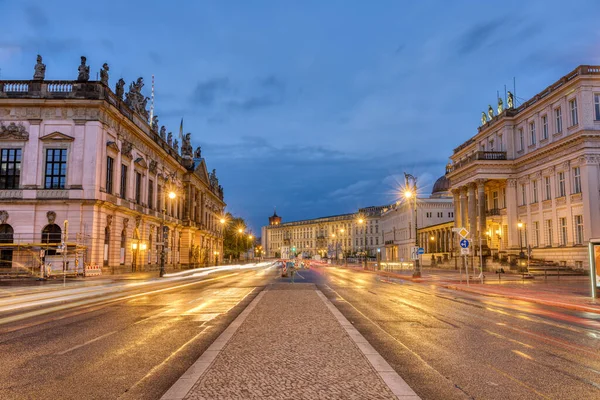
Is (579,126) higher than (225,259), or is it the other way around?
(579,126)

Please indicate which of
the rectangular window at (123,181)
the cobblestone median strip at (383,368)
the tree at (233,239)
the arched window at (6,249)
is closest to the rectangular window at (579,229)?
the cobblestone median strip at (383,368)

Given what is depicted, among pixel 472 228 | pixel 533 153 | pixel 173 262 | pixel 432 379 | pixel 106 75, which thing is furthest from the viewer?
pixel 173 262

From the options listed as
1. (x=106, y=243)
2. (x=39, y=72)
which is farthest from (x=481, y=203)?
(x=39, y=72)

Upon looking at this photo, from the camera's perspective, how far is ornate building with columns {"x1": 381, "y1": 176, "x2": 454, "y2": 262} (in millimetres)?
87438

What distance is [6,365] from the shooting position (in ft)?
24.4

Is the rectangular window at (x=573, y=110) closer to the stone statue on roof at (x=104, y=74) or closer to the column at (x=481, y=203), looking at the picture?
the column at (x=481, y=203)

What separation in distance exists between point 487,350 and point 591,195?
131 feet

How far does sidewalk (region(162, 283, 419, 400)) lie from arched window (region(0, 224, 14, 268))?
1415 inches

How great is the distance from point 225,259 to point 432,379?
4657 inches

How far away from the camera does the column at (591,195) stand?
41.5 metres

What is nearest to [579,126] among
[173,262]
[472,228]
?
[472,228]

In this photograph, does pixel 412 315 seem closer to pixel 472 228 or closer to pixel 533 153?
pixel 533 153

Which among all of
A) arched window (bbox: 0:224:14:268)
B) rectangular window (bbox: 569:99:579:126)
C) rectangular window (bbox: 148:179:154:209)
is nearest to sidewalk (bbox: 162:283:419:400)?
arched window (bbox: 0:224:14:268)

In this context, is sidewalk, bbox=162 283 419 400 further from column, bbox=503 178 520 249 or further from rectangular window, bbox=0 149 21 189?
column, bbox=503 178 520 249
